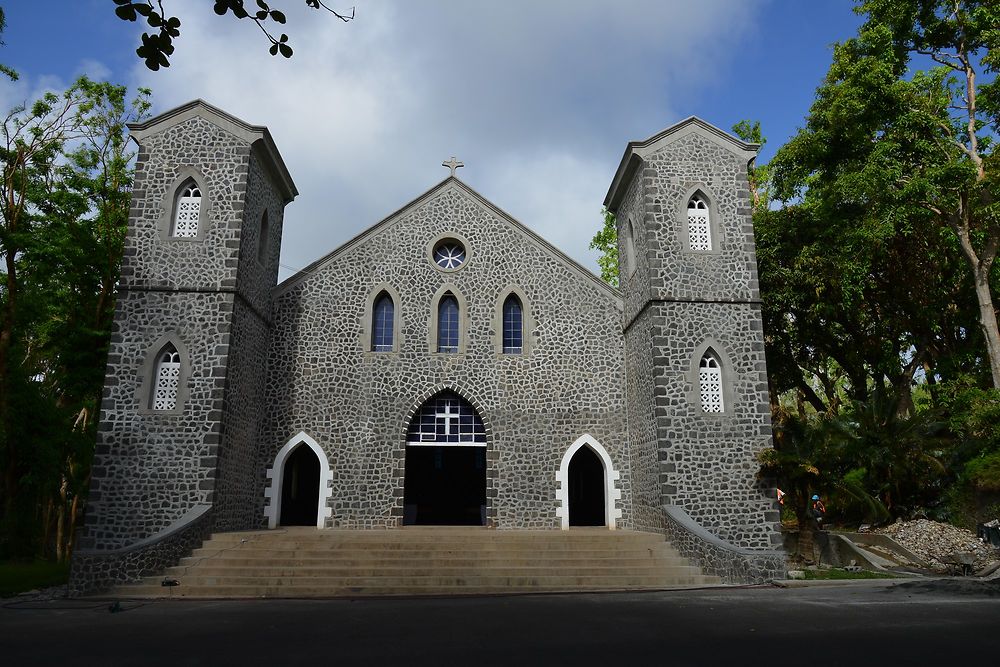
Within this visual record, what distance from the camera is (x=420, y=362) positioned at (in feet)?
52.6

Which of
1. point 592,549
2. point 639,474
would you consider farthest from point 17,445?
point 639,474

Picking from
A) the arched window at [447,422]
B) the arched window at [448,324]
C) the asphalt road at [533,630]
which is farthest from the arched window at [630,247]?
the asphalt road at [533,630]

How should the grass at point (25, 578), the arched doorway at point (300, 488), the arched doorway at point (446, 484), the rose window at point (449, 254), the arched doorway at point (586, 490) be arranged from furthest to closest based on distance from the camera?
1. the arched doorway at point (446, 484)
2. the arched doorway at point (586, 490)
3. the rose window at point (449, 254)
4. the arched doorway at point (300, 488)
5. the grass at point (25, 578)

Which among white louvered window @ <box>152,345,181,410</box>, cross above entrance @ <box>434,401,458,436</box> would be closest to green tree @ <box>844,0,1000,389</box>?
cross above entrance @ <box>434,401,458,436</box>

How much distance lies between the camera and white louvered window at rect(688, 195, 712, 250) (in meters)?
14.8

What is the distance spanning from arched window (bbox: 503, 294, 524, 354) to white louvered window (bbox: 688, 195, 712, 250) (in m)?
4.40

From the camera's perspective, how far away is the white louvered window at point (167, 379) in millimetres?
13258

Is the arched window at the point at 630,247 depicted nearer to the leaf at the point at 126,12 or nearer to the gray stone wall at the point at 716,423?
the gray stone wall at the point at 716,423

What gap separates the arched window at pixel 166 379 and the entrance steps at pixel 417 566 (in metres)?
2.86

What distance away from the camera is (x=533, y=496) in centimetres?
1534

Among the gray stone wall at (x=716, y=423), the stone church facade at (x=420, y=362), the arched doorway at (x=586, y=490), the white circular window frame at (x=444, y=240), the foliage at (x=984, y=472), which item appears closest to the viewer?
the stone church facade at (x=420, y=362)

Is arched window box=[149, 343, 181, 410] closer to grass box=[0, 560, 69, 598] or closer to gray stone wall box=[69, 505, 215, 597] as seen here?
gray stone wall box=[69, 505, 215, 597]

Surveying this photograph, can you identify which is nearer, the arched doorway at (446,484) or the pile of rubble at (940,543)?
the pile of rubble at (940,543)

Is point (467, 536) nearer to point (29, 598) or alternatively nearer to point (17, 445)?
point (29, 598)
